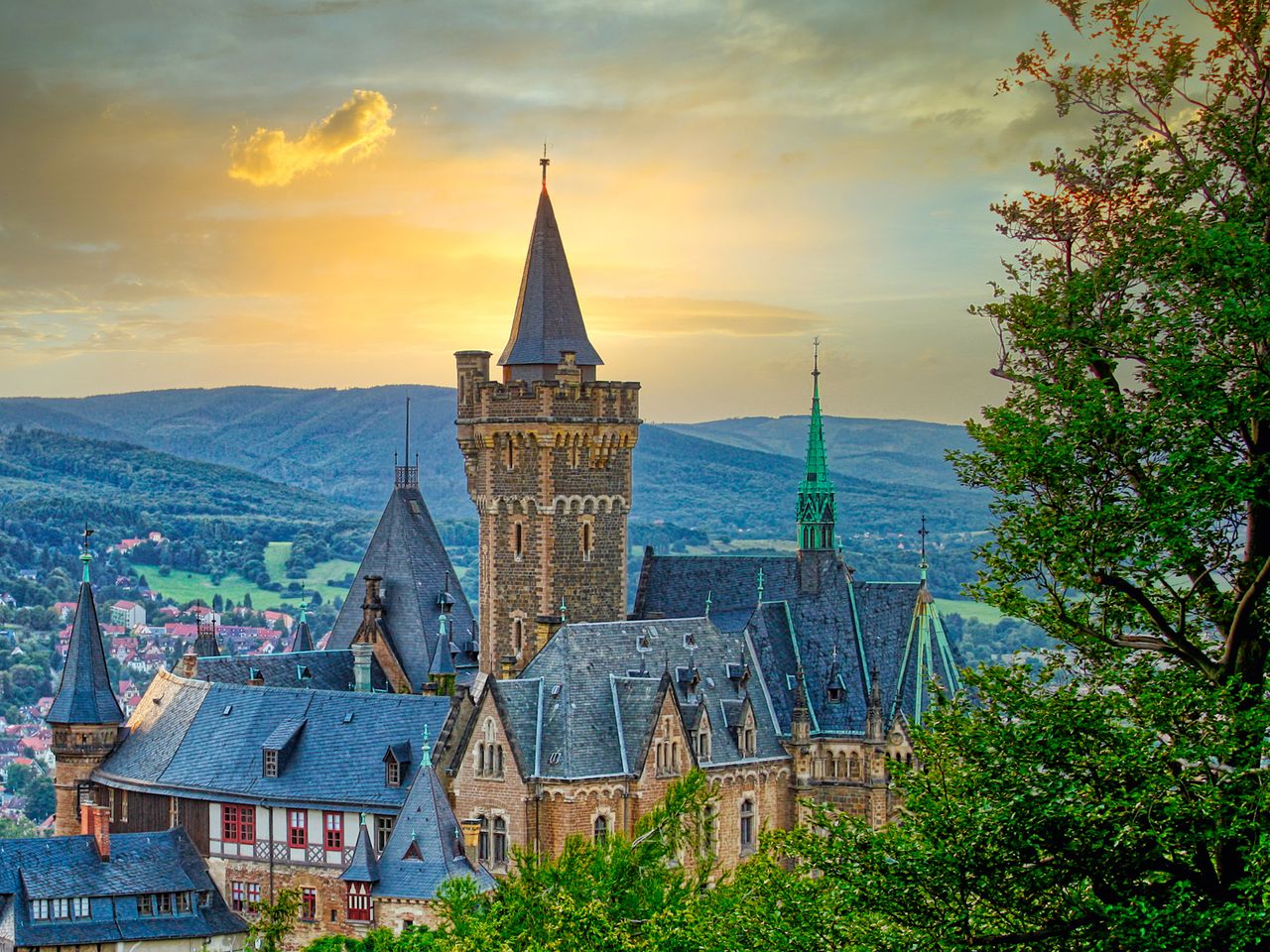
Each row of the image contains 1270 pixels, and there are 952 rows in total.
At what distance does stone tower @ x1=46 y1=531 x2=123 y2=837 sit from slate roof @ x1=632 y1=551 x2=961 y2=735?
23810 mm

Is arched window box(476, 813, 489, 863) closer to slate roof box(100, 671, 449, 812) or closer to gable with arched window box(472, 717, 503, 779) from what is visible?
gable with arched window box(472, 717, 503, 779)

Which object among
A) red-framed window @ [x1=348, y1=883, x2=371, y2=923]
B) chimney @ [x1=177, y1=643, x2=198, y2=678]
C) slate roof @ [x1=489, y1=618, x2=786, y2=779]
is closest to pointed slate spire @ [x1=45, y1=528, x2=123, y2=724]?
chimney @ [x1=177, y1=643, x2=198, y2=678]

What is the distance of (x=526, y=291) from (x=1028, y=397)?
5102 cm

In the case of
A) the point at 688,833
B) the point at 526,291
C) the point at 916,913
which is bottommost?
the point at 688,833

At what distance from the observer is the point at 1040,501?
29.8m

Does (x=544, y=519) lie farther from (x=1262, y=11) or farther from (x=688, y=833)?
(x=1262, y=11)

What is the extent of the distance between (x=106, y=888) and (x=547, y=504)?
2109 cm

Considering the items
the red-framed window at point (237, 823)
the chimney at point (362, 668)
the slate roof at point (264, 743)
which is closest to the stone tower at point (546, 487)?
the chimney at point (362, 668)

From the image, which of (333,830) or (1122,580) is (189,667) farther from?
(1122,580)

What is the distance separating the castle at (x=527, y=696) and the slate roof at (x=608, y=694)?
0.09 meters

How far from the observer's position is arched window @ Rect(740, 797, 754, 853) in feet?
237

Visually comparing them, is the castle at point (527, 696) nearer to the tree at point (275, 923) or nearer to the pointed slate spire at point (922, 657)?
the pointed slate spire at point (922, 657)

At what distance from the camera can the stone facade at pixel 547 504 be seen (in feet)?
252

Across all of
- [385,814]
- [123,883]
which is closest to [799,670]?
[385,814]
